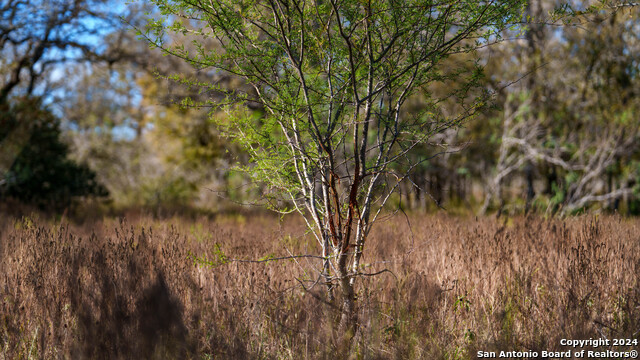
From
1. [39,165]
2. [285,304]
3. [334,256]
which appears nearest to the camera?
[334,256]

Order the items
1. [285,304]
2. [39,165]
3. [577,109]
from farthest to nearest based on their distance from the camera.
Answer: [577,109] → [39,165] → [285,304]

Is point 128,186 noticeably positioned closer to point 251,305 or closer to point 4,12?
point 4,12

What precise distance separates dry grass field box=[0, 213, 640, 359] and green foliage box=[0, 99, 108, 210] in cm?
576

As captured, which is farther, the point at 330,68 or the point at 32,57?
the point at 32,57

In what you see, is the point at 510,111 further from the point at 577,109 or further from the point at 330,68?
the point at 330,68

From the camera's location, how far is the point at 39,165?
380 inches

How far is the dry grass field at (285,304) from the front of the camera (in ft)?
9.11

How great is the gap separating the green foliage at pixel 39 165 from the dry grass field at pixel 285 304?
5765 mm

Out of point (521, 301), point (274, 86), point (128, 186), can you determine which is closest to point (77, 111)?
point (128, 186)

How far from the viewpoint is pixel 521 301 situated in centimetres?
347

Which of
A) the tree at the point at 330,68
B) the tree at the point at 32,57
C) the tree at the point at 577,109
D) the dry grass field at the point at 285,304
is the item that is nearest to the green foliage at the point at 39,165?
the tree at the point at 32,57

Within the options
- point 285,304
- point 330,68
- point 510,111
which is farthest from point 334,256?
point 510,111

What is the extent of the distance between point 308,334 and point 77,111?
15.6 m

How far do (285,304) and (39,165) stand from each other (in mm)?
8322
